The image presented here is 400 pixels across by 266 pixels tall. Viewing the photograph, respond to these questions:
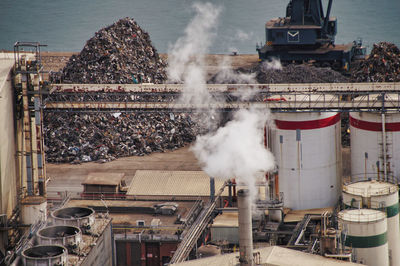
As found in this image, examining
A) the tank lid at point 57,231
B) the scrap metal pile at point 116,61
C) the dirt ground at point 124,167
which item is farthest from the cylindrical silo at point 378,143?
the scrap metal pile at point 116,61

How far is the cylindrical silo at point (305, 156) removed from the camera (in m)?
54.8

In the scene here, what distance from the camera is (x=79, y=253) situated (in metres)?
45.8

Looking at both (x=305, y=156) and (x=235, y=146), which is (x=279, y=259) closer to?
(x=235, y=146)

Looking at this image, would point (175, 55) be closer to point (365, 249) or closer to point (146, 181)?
point (146, 181)

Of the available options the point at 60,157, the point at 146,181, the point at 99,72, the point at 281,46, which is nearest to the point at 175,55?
the point at 281,46

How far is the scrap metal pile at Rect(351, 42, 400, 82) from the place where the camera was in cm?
7219

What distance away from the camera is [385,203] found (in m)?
48.6

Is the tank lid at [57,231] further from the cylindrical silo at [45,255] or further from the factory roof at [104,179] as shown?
the factory roof at [104,179]

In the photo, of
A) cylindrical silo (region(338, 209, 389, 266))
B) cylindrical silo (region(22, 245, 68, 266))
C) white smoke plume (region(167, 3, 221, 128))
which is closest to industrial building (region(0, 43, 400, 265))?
cylindrical silo (region(338, 209, 389, 266))

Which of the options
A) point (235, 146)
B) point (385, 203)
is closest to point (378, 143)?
point (385, 203)

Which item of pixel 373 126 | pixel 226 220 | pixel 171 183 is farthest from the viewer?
pixel 171 183

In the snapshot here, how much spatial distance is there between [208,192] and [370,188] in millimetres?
11268

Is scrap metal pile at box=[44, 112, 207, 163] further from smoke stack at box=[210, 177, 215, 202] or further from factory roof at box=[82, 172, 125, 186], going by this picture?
smoke stack at box=[210, 177, 215, 202]

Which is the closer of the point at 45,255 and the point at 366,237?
the point at 45,255
